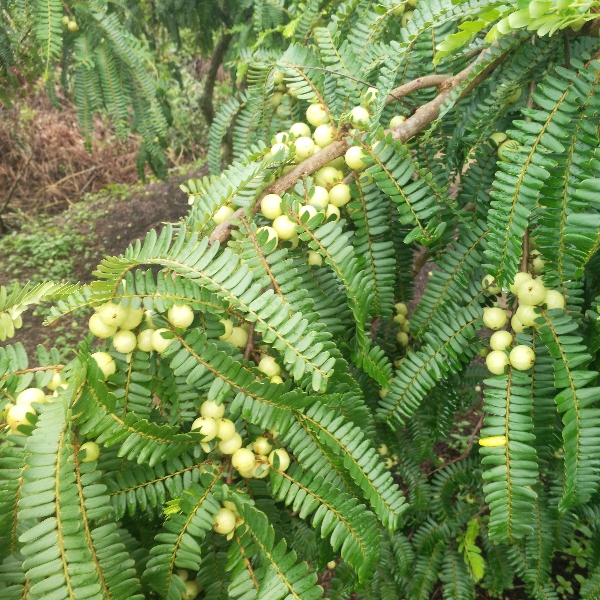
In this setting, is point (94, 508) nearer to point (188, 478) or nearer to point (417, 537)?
point (188, 478)

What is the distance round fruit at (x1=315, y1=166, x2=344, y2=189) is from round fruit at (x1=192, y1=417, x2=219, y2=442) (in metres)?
0.38

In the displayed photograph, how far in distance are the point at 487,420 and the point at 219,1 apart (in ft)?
6.64

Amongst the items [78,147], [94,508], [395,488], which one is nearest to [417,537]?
[395,488]

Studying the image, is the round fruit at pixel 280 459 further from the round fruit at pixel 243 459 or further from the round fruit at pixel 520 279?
the round fruit at pixel 520 279

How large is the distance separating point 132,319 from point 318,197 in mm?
307

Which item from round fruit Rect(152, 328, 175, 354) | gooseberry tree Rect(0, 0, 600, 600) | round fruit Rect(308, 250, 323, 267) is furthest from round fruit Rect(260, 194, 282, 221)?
round fruit Rect(152, 328, 175, 354)

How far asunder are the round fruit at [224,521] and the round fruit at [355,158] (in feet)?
1.68

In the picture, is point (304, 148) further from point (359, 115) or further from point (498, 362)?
point (498, 362)

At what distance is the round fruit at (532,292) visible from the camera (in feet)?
2.14

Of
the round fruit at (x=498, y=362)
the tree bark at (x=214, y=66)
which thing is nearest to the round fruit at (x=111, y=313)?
the round fruit at (x=498, y=362)

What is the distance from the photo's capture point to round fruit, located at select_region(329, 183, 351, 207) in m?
0.72

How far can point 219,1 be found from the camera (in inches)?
77.9

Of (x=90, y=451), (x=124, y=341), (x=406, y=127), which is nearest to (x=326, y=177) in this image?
(x=406, y=127)

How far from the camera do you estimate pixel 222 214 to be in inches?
26.9
